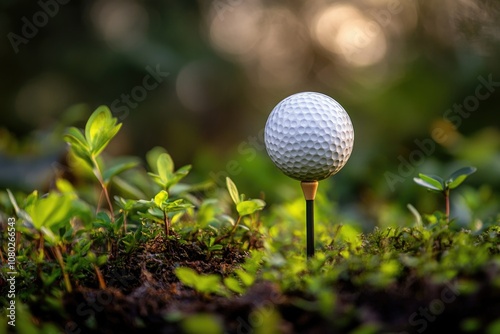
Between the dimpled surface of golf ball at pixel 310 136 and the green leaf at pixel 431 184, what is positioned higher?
the dimpled surface of golf ball at pixel 310 136

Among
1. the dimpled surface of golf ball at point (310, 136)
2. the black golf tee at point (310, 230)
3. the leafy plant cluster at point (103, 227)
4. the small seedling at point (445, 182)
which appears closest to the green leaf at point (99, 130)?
the leafy plant cluster at point (103, 227)

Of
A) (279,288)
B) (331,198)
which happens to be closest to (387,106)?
(331,198)

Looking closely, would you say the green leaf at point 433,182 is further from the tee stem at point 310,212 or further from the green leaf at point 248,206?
the green leaf at point 248,206

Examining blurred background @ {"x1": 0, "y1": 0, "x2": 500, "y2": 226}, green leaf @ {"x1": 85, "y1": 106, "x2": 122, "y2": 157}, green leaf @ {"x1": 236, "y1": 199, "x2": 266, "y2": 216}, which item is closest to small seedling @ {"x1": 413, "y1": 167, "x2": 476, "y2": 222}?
green leaf @ {"x1": 236, "y1": 199, "x2": 266, "y2": 216}

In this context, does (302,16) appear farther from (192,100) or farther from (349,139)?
(349,139)

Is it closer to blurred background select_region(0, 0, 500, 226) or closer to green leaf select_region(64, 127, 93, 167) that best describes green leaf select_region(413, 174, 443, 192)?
green leaf select_region(64, 127, 93, 167)

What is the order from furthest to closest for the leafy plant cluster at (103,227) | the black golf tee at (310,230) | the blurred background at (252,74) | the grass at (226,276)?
the blurred background at (252,74) → the black golf tee at (310,230) → the leafy plant cluster at (103,227) → the grass at (226,276)
